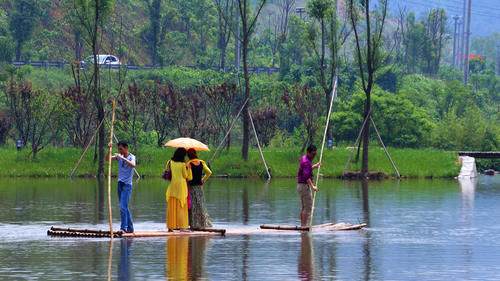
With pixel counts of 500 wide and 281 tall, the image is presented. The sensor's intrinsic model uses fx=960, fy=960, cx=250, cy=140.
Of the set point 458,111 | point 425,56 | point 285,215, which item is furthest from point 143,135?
point 425,56

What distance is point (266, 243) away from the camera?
18156mm

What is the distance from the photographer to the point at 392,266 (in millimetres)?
15234

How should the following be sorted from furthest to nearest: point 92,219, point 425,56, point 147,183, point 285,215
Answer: point 425,56 < point 147,183 < point 285,215 < point 92,219

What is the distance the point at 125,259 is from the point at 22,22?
230ft

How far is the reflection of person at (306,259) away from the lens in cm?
1413

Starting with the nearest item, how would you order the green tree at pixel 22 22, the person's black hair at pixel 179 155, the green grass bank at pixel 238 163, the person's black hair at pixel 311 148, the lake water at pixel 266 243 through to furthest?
the lake water at pixel 266 243, the person's black hair at pixel 179 155, the person's black hair at pixel 311 148, the green grass bank at pixel 238 163, the green tree at pixel 22 22

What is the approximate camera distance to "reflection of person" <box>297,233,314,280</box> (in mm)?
14133

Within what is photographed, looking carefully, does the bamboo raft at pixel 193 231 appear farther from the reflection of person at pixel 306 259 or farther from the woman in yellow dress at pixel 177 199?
the reflection of person at pixel 306 259

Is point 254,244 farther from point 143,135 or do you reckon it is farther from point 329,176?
point 143,135

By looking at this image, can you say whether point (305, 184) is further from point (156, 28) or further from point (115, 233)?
point (156, 28)

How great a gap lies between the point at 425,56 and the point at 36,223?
84.2 meters

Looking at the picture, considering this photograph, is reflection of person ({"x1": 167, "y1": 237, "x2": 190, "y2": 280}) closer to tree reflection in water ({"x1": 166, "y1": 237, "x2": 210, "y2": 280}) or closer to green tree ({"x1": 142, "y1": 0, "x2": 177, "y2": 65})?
tree reflection in water ({"x1": 166, "y1": 237, "x2": 210, "y2": 280})

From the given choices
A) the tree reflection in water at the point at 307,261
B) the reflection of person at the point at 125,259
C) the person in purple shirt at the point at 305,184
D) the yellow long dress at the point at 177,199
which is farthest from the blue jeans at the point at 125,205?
the person in purple shirt at the point at 305,184

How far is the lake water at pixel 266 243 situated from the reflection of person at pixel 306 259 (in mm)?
18
